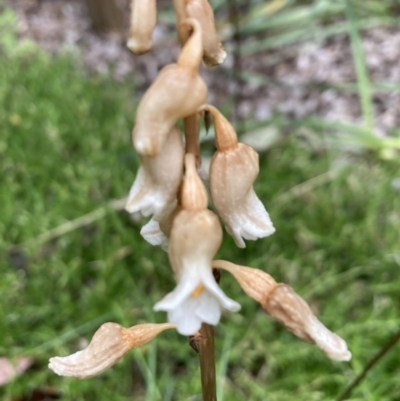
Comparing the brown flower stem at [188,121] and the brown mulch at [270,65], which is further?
the brown mulch at [270,65]

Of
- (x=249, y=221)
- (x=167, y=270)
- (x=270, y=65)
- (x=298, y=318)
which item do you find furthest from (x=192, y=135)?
(x=270, y=65)

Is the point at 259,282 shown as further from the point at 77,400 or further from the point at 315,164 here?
the point at 315,164

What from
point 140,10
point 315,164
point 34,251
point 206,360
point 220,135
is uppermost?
point 140,10

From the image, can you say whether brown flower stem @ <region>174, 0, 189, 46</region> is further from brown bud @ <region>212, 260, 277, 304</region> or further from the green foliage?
the green foliage

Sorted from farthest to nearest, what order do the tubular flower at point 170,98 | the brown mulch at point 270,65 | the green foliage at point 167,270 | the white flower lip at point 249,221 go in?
the brown mulch at point 270,65 < the green foliage at point 167,270 < the white flower lip at point 249,221 < the tubular flower at point 170,98

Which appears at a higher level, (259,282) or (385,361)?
(259,282)

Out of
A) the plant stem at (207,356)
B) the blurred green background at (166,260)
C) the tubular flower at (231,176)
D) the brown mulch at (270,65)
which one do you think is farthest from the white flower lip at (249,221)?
the brown mulch at (270,65)

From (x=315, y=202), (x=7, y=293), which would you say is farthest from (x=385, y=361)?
(x=7, y=293)

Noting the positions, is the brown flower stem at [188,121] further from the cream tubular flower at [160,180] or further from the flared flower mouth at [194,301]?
the flared flower mouth at [194,301]
